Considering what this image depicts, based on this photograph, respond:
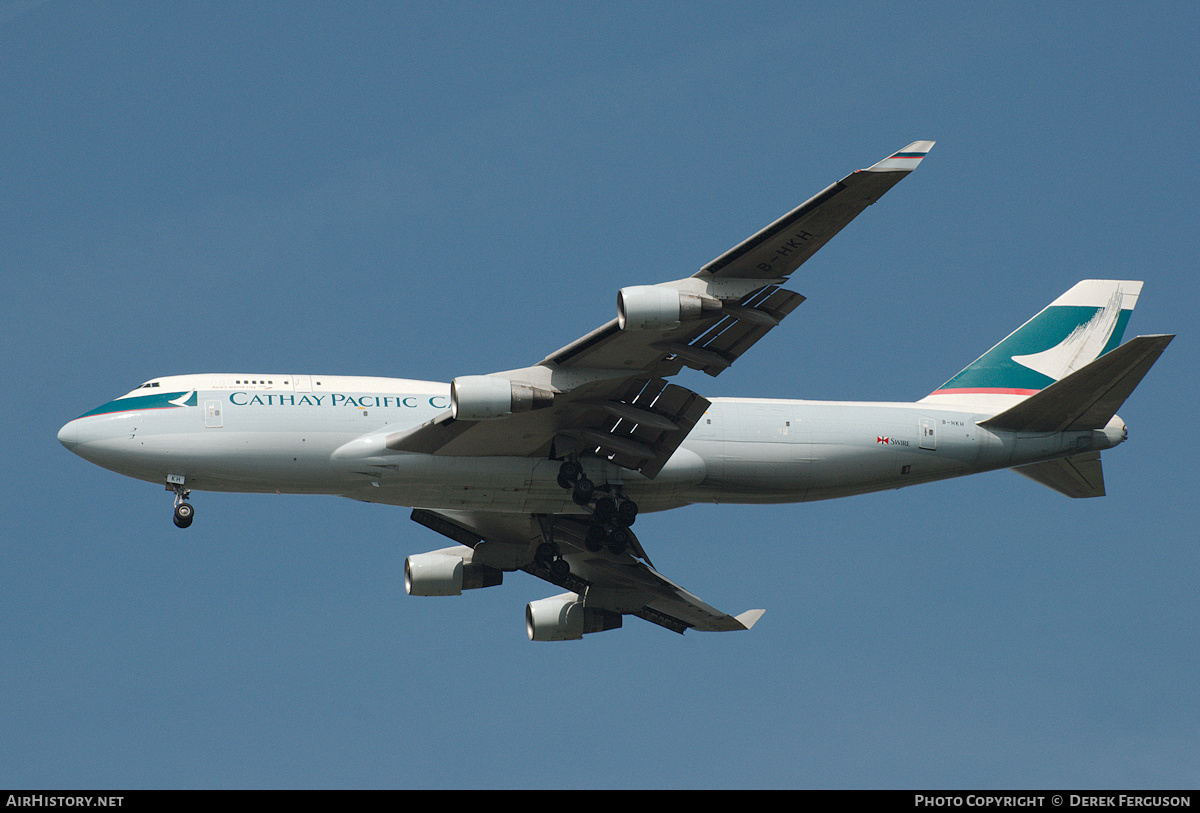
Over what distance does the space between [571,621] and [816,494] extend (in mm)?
10685

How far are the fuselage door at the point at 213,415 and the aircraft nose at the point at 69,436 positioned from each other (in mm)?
3701

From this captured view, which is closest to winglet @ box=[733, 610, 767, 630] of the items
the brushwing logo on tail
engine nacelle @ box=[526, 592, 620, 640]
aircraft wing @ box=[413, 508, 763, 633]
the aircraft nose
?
aircraft wing @ box=[413, 508, 763, 633]

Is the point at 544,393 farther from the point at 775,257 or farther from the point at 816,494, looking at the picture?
the point at 816,494

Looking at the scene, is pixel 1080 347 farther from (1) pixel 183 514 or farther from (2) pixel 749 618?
(1) pixel 183 514

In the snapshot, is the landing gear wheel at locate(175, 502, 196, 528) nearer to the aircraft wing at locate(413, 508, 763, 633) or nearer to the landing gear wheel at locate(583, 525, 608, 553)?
the aircraft wing at locate(413, 508, 763, 633)

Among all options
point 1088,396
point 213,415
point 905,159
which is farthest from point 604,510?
point 1088,396

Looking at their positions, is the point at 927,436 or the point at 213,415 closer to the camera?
the point at 213,415

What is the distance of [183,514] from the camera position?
3847cm

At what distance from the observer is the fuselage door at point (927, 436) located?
137 ft

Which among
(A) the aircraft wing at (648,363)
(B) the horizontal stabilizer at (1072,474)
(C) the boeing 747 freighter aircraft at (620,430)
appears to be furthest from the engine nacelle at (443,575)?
(B) the horizontal stabilizer at (1072,474)

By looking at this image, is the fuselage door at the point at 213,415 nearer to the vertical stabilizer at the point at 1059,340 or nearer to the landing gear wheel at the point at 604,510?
the landing gear wheel at the point at 604,510

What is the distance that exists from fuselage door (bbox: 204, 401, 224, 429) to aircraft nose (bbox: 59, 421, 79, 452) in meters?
3.70

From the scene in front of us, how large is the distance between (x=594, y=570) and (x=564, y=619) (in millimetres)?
2012

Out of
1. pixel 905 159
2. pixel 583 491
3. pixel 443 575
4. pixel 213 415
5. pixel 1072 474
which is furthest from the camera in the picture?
pixel 443 575
